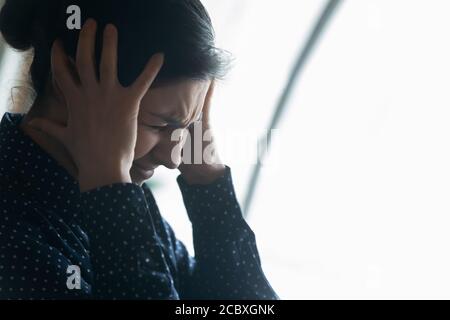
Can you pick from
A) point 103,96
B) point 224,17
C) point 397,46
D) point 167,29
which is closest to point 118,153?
point 103,96

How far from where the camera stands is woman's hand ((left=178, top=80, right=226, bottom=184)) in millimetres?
791

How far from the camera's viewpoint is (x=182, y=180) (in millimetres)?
800

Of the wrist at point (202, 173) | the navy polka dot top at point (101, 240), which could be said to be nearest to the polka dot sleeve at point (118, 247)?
the navy polka dot top at point (101, 240)

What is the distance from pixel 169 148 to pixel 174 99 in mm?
88

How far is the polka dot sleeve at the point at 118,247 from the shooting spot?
21.4 inches

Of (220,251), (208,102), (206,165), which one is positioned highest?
(208,102)

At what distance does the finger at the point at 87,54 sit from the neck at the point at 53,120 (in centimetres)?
8

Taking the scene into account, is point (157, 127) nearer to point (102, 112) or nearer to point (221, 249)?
point (102, 112)

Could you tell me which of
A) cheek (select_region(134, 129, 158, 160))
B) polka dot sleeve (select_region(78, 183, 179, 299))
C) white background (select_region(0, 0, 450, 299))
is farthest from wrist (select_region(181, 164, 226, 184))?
white background (select_region(0, 0, 450, 299))

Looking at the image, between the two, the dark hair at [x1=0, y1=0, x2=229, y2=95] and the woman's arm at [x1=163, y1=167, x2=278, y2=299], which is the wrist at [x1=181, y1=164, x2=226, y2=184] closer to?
the woman's arm at [x1=163, y1=167, x2=278, y2=299]

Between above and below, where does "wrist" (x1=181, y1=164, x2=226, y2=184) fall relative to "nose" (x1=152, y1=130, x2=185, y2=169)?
below

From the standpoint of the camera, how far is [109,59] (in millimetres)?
572

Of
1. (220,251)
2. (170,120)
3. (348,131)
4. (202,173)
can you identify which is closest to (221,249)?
(220,251)

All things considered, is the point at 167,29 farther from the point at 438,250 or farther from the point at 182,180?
the point at 438,250
